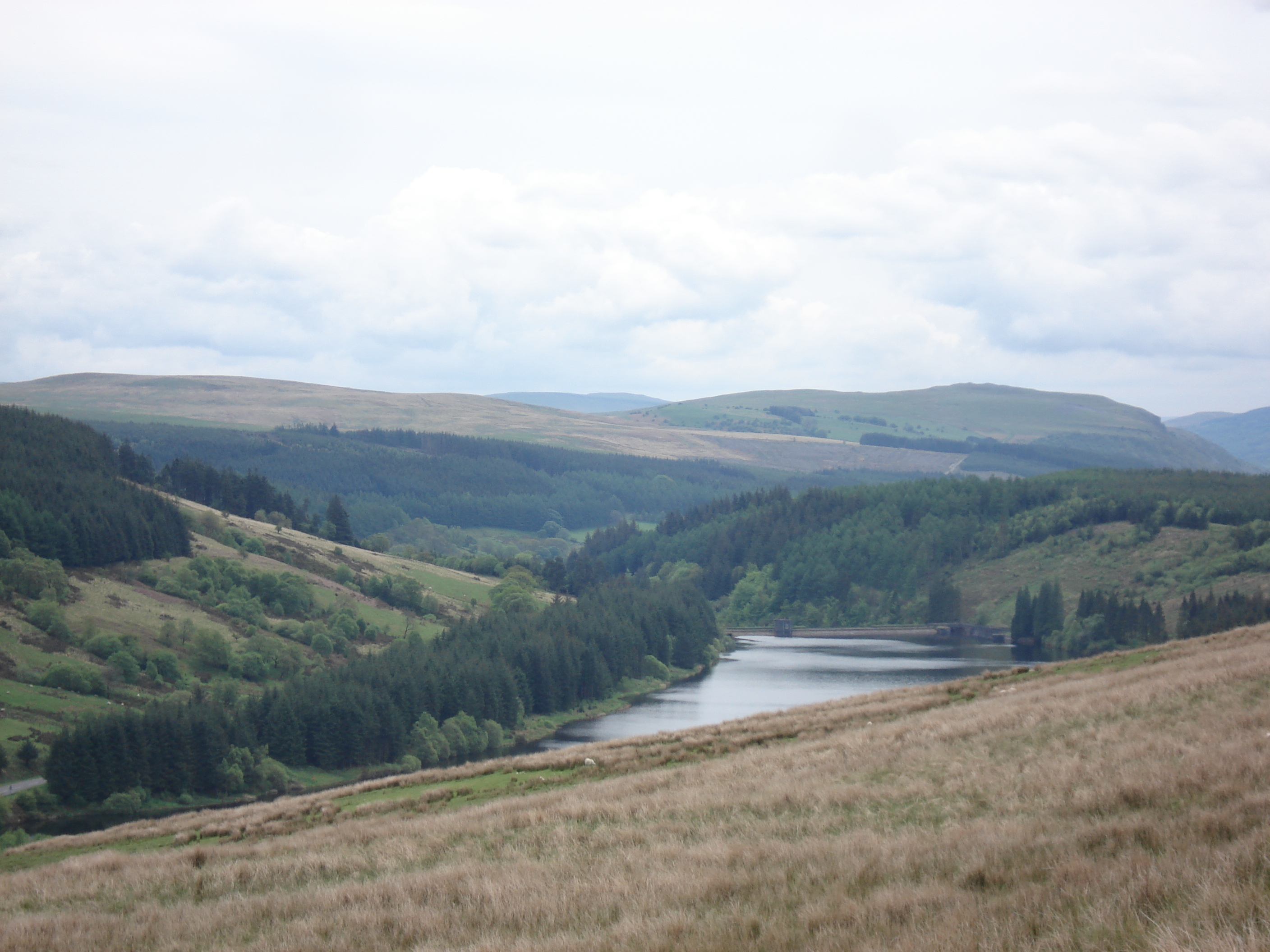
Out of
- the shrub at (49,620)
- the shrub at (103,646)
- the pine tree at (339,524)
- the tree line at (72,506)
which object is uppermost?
the tree line at (72,506)

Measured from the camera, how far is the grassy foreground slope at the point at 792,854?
9688mm

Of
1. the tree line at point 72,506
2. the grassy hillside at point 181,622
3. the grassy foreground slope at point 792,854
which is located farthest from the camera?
the tree line at point 72,506

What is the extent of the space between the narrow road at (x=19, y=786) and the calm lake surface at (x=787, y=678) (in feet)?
106

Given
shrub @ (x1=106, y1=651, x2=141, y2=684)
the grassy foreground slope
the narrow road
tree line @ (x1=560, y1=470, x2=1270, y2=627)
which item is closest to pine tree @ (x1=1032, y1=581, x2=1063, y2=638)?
tree line @ (x1=560, y1=470, x2=1270, y2=627)

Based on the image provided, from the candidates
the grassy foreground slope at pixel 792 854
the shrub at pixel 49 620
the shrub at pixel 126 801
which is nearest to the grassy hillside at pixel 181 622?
the shrub at pixel 49 620

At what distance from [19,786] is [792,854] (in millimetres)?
66898

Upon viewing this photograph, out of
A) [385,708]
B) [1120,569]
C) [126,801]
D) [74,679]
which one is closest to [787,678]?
[385,708]

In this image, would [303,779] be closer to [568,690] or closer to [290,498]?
[568,690]

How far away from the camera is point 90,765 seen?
6506 cm

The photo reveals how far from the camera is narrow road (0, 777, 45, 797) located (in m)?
63.0

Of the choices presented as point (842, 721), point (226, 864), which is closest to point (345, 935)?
point (226, 864)

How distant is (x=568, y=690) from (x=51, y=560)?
178ft

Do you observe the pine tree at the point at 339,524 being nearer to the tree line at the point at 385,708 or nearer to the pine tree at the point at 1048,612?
the tree line at the point at 385,708

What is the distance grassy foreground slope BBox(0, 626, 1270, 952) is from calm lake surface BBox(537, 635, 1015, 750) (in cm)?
3905
